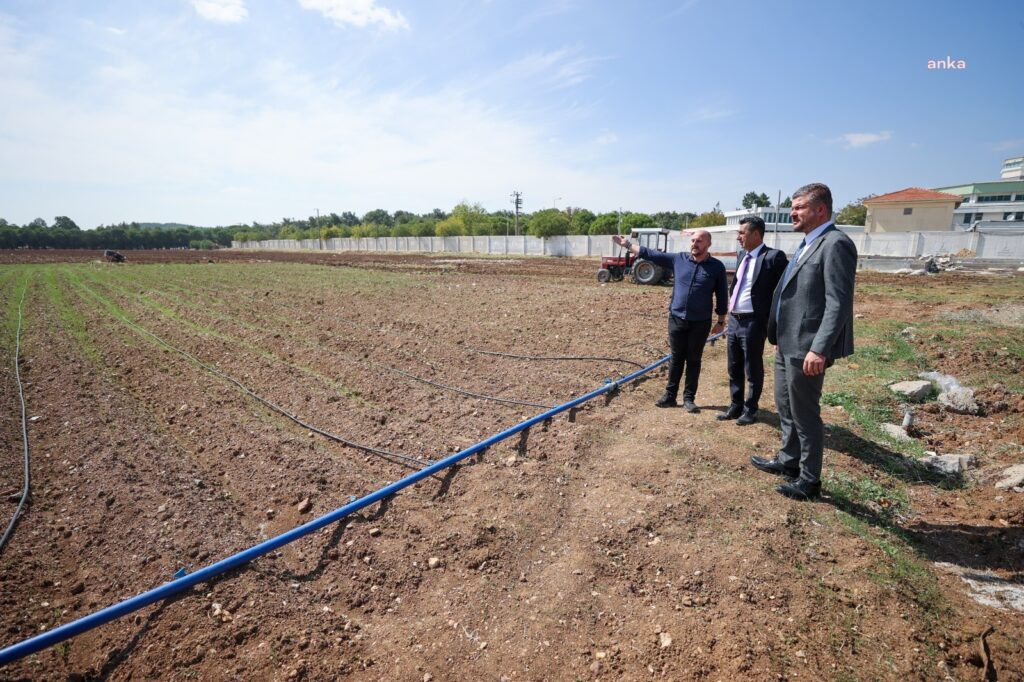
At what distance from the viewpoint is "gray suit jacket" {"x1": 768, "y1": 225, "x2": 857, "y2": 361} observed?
8.63 ft

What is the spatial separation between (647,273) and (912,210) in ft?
106

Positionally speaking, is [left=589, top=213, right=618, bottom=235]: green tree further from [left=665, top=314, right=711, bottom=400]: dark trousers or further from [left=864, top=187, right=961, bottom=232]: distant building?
[left=665, top=314, right=711, bottom=400]: dark trousers

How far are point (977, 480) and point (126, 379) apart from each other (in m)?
9.02

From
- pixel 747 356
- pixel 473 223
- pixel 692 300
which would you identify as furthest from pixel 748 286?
pixel 473 223

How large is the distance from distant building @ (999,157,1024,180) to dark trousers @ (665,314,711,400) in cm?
8604

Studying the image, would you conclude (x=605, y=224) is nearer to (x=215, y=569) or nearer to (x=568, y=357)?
(x=568, y=357)

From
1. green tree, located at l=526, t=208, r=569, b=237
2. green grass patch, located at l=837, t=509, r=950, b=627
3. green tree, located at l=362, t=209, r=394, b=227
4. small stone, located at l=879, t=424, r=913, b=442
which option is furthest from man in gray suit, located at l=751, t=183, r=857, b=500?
green tree, located at l=362, t=209, r=394, b=227

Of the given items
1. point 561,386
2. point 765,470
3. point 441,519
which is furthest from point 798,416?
point 561,386

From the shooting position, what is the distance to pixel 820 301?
9.08 feet

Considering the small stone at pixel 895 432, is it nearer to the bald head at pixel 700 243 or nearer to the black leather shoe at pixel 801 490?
the black leather shoe at pixel 801 490

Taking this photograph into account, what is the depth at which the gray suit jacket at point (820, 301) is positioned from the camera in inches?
104

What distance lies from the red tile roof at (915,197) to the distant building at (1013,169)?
44336 mm

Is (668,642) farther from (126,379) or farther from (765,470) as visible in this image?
(126,379)

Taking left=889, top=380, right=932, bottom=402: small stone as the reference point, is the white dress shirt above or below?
above
